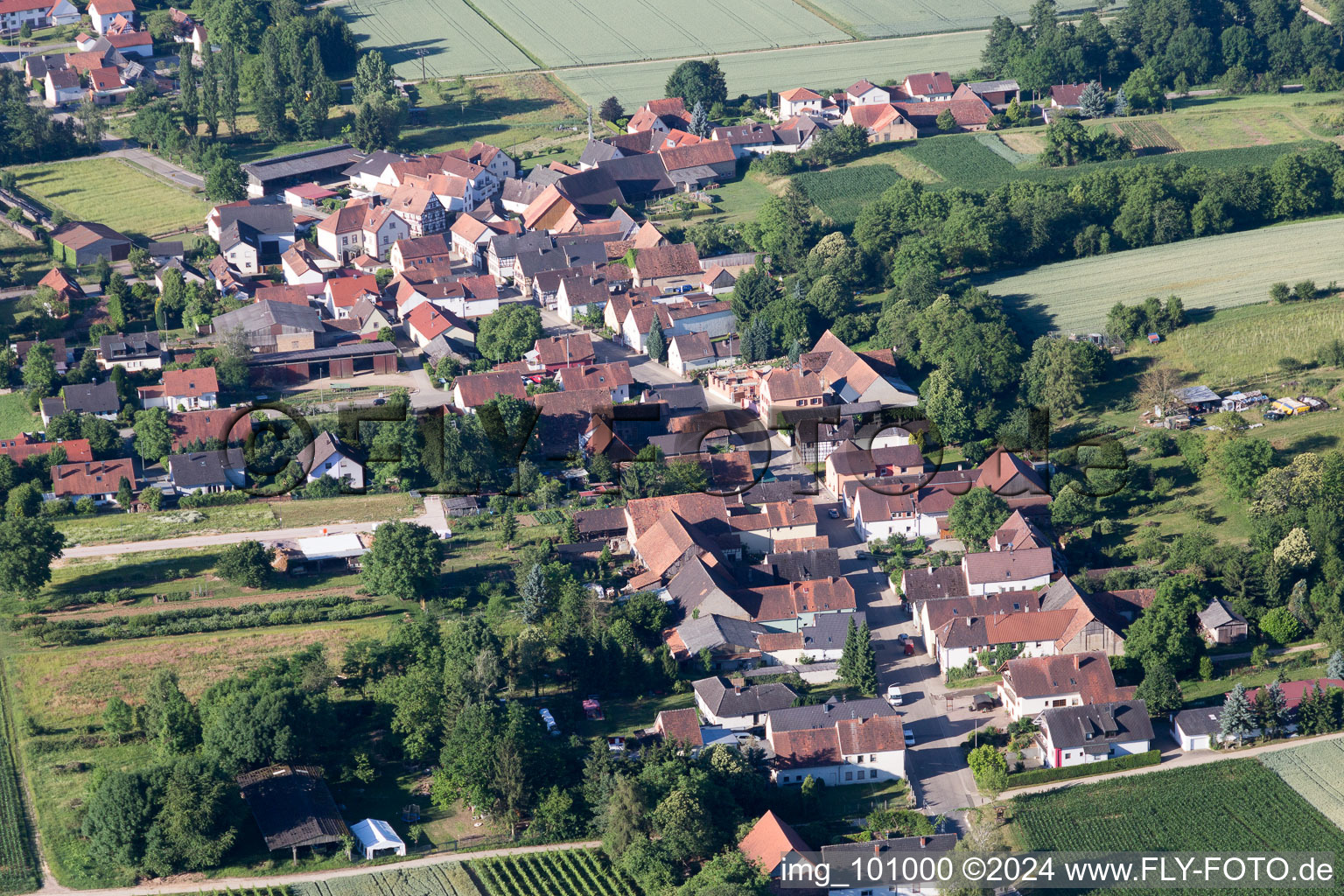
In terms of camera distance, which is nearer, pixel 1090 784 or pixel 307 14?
pixel 1090 784

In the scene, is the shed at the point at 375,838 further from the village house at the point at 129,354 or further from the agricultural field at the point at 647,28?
the agricultural field at the point at 647,28

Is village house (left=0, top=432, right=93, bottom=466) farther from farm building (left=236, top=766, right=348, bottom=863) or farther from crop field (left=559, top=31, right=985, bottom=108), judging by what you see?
crop field (left=559, top=31, right=985, bottom=108)

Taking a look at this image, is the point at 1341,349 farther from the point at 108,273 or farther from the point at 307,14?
the point at 307,14

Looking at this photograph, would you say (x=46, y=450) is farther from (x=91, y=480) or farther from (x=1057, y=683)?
(x=1057, y=683)

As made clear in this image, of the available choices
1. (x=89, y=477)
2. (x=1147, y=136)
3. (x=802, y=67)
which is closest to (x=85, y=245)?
(x=89, y=477)

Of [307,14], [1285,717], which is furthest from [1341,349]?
[307,14]

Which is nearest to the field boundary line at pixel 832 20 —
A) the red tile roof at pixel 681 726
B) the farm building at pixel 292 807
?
the red tile roof at pixel 681 726
